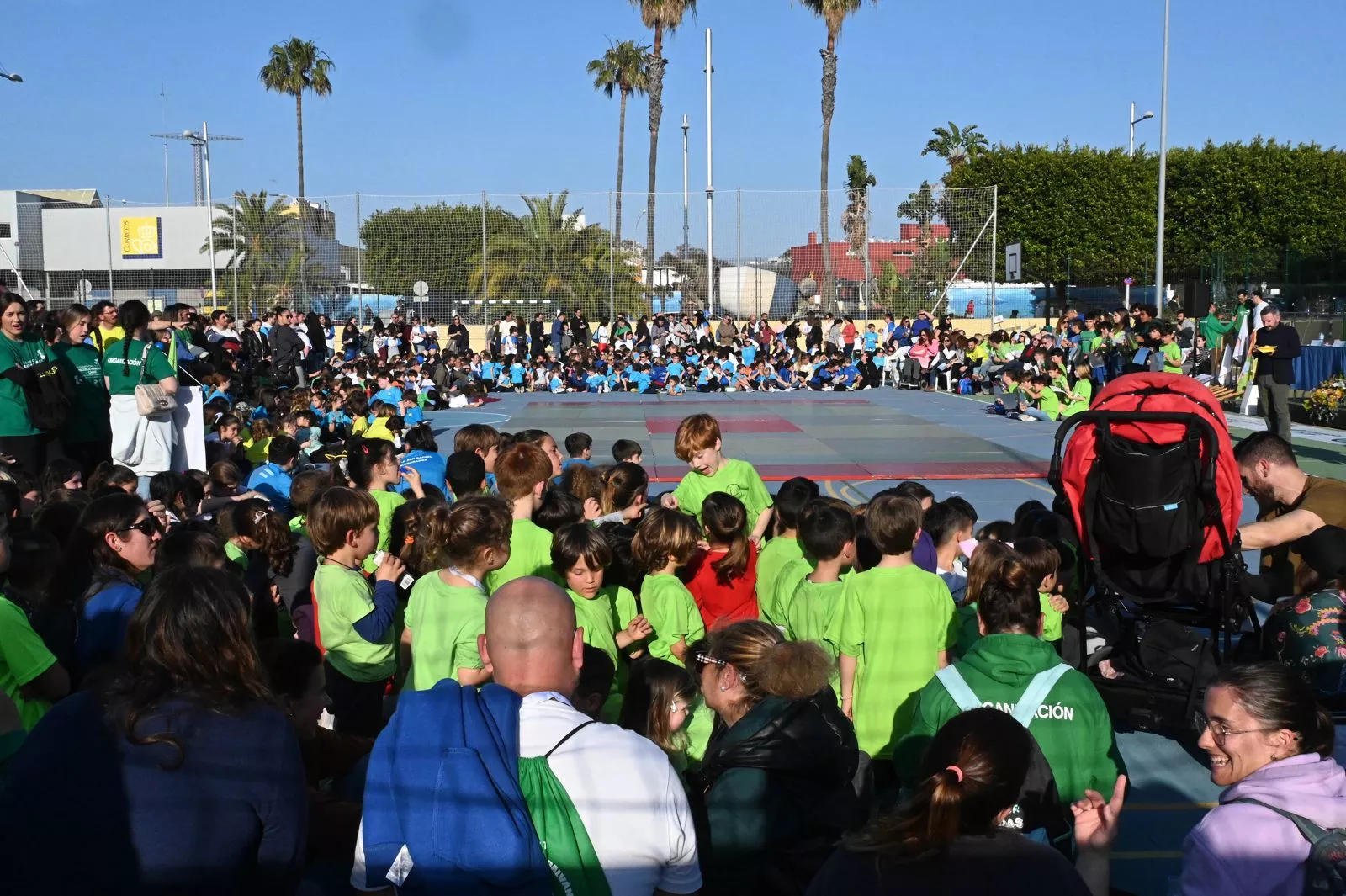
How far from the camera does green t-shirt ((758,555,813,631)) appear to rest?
517 cm

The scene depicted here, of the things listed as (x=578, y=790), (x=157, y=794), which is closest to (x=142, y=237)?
(x=157, y=794)

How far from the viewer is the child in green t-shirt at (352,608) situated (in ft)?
15.8

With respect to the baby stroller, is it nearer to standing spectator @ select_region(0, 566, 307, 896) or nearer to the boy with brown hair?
the boy with brown hair

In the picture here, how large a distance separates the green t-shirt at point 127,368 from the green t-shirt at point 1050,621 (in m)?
7.58

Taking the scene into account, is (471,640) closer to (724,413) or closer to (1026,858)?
(1026,858)

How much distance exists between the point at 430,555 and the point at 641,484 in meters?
2.13

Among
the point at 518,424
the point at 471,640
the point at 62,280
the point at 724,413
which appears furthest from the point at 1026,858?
the point at 62,280

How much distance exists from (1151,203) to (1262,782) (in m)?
46.0

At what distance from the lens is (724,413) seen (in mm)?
21484

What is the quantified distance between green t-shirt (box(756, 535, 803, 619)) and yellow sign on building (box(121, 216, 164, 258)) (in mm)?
39940

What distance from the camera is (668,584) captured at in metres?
4.86

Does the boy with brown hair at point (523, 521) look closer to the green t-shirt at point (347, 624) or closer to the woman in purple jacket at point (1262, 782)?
the green t-shirt at point (347, 624)

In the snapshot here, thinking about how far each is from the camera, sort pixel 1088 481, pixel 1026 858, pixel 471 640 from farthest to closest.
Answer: pixel 1088 481 → pixel 471 640 → pixel 1026 858

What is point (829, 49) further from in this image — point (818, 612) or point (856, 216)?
point (818, 612)
